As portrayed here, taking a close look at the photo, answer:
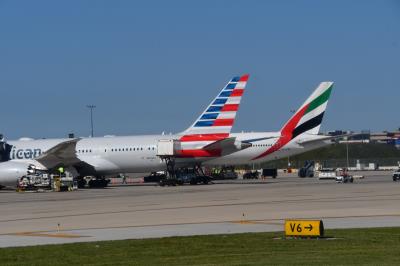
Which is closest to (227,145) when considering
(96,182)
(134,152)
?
(134,152)

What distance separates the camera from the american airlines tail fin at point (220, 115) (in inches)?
3014

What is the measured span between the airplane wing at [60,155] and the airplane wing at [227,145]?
11438mm

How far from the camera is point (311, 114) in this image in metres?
80.4

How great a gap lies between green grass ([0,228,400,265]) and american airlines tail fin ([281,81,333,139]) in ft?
182

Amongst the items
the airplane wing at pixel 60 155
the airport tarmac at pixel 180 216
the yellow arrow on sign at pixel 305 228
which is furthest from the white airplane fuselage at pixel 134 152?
the yellow arrow on sign at pixel 305 228

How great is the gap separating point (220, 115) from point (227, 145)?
403 cm

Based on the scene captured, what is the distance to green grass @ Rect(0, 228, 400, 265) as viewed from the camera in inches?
725

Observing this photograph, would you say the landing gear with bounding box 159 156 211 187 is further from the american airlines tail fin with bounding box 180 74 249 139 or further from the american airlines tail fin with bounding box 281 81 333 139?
the american airlines tail fin with bounding box 281 81 333 139

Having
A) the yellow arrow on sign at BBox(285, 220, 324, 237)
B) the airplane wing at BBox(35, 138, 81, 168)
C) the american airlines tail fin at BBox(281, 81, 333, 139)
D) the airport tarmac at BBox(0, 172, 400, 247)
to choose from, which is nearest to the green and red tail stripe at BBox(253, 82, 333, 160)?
the american airlines tail fin at BBox(281, 81, 333, 139)

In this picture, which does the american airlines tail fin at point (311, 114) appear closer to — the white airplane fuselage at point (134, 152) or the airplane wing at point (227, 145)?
the white airplane fuselage at point (134, 152)

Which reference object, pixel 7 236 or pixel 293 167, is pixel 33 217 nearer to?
pixel 7 236

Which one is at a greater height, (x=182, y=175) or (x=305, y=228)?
(x=182, y=175)

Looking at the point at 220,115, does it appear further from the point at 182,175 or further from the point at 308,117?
the point at 308,117

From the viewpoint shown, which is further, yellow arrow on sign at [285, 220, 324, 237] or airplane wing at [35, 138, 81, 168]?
airplane wing at [35, 138, 81, 168]
